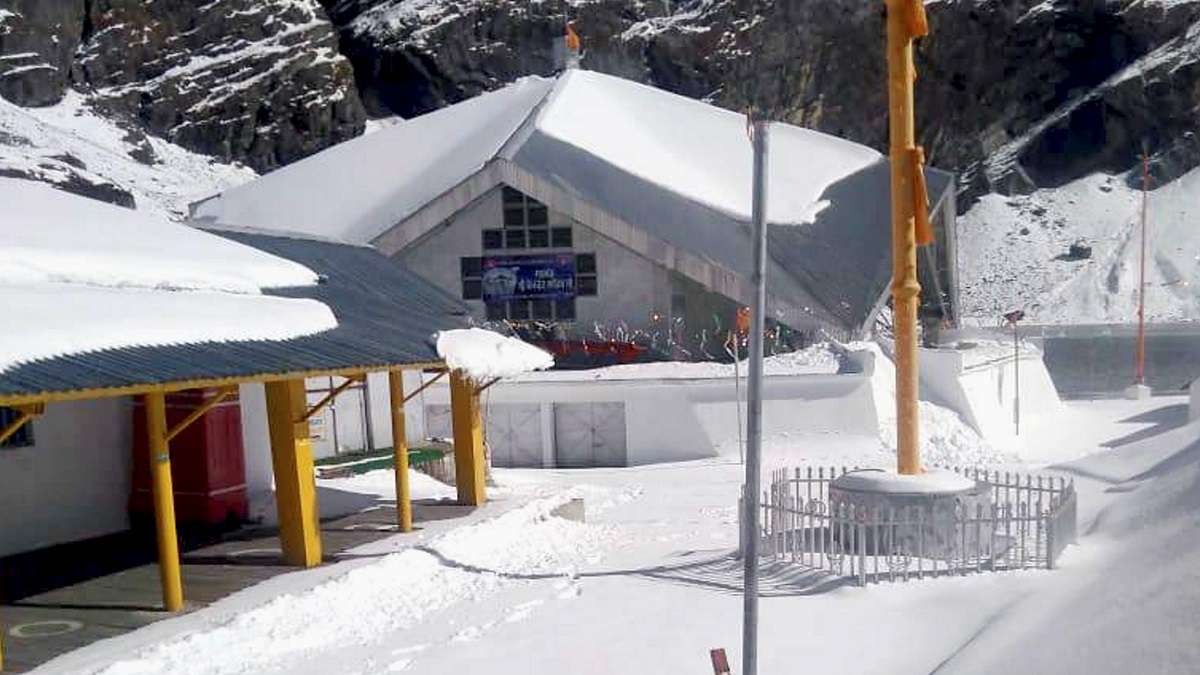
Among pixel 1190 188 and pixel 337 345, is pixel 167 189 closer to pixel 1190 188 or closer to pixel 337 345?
pixel 337 345

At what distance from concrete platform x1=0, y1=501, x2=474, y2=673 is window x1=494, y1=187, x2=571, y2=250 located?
14976 mm

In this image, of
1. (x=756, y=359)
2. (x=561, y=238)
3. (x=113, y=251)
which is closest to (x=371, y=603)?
(x=113, y=251)

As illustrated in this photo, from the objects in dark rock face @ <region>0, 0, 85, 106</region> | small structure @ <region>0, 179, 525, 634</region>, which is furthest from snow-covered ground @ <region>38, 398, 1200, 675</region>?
dark rock face @ <region>0, 0, 85, 106</region>

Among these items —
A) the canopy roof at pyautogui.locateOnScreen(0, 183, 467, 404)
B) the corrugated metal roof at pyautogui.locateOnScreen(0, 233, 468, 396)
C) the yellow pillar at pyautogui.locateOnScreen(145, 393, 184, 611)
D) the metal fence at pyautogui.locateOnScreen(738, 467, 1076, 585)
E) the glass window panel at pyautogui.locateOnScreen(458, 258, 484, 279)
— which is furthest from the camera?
the glass window panel at pyautogui.locateOnScreen(458, 258, 484, 279)

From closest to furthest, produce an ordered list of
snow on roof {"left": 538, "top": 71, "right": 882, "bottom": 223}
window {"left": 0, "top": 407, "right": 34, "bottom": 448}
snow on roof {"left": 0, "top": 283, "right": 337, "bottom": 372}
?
snow on roof {"left": 0, "top": 283, "right": 337, "bottom": 372} < window {"left": 0, "top": 407, "right": 34, "bottom": 448} < snow on roof {"left": 538, "top": 71, "right": 882, "bottom": 223}

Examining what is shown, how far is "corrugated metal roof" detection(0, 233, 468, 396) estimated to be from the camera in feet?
33.3

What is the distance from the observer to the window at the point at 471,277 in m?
31.8

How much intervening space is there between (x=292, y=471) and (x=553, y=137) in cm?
2143

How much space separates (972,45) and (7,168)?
8345 centimetres

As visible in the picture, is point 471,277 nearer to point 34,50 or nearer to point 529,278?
point 529,278

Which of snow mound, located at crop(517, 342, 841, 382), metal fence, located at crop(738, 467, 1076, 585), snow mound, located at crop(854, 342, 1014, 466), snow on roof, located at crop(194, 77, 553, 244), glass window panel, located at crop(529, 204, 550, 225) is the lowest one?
snow mound, located at crop(854, 342, 1014, 466)

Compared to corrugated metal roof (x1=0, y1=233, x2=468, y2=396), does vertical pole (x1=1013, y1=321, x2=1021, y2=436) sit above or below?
below

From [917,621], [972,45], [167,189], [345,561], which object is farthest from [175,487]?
[972,45]

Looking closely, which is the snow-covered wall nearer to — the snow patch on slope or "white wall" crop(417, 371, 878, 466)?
"white wall" crop(417, 371, 878, 466)
